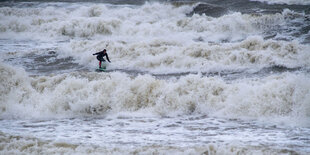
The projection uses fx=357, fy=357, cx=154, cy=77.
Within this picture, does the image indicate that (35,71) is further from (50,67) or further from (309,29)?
(309,29)

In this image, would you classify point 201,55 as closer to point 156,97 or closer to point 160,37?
point 160,37

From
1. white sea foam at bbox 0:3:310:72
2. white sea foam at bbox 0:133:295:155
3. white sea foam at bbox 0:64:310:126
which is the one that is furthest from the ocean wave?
white sea foam at bbox 0:133:295:155

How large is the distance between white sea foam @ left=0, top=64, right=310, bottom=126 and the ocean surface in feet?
0.10

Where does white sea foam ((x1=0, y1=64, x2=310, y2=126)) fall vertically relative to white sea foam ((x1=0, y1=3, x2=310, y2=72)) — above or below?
below

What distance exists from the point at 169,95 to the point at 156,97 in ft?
1.38

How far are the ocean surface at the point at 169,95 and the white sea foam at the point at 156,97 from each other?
31mm

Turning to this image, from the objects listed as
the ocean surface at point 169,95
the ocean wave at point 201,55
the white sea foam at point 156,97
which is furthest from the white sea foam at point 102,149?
the ocean wave at point 201,55

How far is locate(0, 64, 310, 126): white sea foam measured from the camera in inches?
393

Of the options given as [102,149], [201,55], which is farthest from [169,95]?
[201,55]

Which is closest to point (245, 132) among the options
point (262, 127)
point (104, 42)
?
point (262, 127)

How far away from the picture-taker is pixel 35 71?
53.0 ft

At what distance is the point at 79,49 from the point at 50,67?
2.80 m

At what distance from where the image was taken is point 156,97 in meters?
11.3

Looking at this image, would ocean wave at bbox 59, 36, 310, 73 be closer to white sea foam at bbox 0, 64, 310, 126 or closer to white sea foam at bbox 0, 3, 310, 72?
white sea foam at bbox 0, 3, 310, 72
